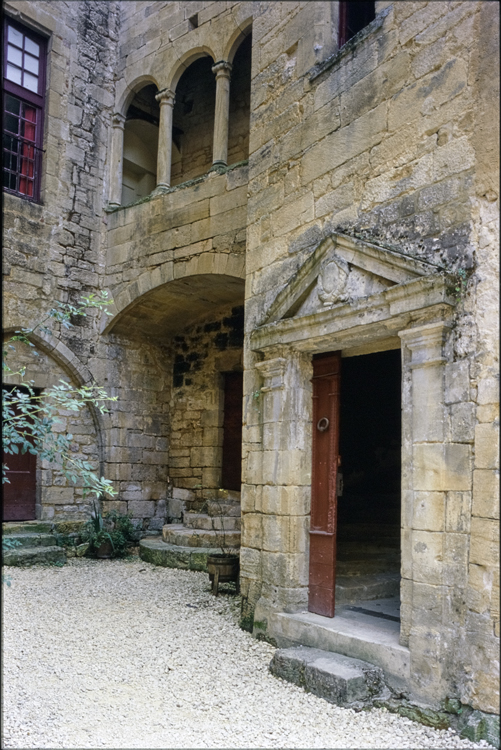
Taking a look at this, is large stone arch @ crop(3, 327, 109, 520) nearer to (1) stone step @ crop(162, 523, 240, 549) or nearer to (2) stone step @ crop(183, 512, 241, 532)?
(1) stone step @ crop(162, 523, 240, 549)

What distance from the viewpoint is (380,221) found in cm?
373

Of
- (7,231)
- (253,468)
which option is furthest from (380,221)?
(7,231)

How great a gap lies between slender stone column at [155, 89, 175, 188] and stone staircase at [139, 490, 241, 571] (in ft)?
13.6

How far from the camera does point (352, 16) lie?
490 cm

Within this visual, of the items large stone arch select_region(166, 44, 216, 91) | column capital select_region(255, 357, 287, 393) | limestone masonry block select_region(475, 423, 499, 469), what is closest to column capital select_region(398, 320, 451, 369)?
limestone masonry block select_region(475, 423, 499, 469)

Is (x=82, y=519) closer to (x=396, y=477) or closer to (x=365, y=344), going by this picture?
(x=396, y=477)

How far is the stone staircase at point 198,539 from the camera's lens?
21.9 feet

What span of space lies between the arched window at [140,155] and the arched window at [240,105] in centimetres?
145

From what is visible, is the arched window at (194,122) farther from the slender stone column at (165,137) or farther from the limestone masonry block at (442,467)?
the limestone masonry block at (442,467)

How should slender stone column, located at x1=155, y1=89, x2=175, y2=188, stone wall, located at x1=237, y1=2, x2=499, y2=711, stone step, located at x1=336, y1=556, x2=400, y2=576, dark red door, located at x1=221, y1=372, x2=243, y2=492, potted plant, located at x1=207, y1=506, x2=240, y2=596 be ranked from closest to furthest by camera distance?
stone wall, located at x1=237, y1=2, x2=499, y2=711, stone step, located at x1=336, y1=556, x2=400, y2=576, potted plant, located at x1=207, y1=506, x2=240, y2=596, slender stone column, located at x1=155, y1=89, x2=175, y2=188, dark red door, located at x1=221, y1=372, x2=243, y2=492

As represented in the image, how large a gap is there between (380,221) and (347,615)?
255 cm

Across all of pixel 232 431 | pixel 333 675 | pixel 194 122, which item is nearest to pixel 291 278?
pixel 333 675

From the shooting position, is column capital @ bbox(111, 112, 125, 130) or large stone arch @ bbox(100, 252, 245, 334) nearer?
large stone arch @ bbox(100, 252, 245, 334)

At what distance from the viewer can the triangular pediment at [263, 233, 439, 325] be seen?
3436 mm
